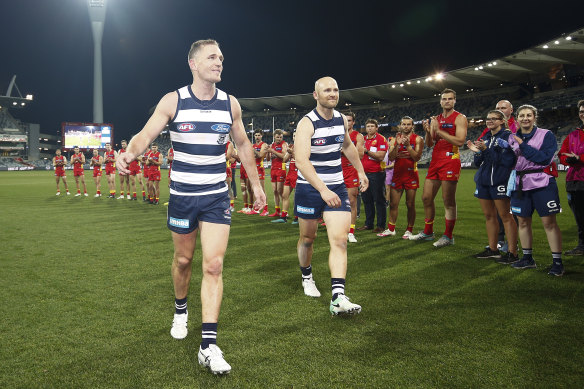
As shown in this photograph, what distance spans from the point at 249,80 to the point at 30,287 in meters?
80.3

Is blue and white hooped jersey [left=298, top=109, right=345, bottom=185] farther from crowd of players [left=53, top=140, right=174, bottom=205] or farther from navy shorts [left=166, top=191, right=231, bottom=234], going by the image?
crowd of players [left=53, top=140, right=174, bottom=205]

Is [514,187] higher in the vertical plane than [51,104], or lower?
lower

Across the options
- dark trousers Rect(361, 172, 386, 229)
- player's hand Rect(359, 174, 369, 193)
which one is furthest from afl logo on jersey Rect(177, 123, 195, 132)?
dark trousers Rect(361, 172, 386, 229)

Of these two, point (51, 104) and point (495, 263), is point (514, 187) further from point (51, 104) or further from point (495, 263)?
point (51, 104)

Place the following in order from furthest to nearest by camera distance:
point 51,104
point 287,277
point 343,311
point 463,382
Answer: point 51,104 < point 287,277 < point 343,311 < point 463,382

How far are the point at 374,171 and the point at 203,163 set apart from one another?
6088 mm

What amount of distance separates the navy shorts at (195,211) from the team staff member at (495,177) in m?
3.66

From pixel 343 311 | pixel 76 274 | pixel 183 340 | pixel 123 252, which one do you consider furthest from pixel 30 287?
pixel 343 311

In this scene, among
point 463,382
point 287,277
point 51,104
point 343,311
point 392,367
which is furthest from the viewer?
point 51,104

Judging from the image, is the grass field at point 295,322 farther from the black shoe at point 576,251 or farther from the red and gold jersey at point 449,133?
the red and gold jersey at point 449,133

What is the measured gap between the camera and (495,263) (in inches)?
226

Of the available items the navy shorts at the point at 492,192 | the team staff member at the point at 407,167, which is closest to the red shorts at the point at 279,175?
the team staff member at the point at 407,167

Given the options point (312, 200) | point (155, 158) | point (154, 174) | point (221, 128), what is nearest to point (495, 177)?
point (312, 200)

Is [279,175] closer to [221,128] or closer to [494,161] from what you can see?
[494,161]
